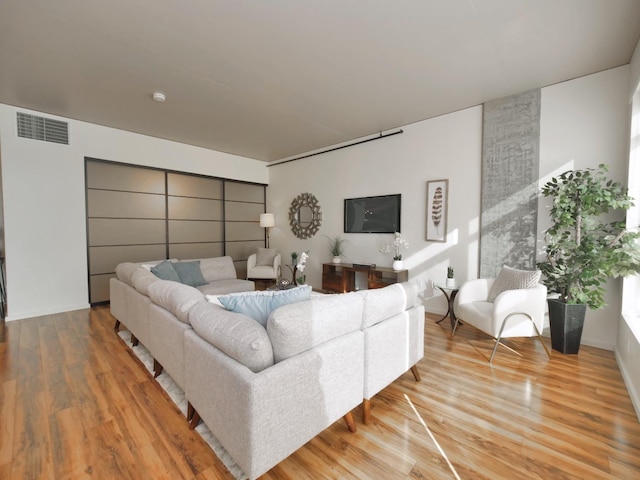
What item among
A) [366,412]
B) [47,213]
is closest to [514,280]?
[366,412]

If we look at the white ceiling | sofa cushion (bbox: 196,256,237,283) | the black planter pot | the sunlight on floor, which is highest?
the white ceiling

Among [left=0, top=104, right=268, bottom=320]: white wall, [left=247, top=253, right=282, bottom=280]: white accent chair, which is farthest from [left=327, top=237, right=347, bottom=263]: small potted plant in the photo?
[left=0, top=104, right=268, bottom=320]: white wall

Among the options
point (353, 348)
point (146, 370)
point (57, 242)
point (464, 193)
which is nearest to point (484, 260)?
point (464, 193)

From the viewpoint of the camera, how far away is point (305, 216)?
5551 mm

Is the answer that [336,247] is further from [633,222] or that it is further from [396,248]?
[633,222]

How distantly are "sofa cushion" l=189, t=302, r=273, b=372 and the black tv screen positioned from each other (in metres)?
3.23

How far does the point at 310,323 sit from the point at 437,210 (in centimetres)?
302

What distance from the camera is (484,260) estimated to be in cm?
339

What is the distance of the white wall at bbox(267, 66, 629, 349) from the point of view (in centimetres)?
271

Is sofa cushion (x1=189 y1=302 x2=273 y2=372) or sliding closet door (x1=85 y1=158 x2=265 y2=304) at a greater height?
sliding closet door (x1=85 y1=158 x2=265 y2=304)

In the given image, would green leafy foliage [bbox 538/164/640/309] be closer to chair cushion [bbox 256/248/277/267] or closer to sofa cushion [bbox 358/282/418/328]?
sofa cushion [bbox 358/282/418/328]

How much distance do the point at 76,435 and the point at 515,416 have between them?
2.57 meters

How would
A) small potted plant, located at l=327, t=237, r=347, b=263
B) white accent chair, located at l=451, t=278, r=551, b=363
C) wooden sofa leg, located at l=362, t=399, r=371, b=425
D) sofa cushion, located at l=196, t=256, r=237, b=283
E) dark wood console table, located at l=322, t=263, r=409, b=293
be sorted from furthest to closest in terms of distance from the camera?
small potted plant, located at l=327, t=237, r=347, b=263 → dark wood console table, located at l=322, t=263, r=409, b=293 → sofa cushion, located at l=196, t=256, r=237, b=283 → white accent chair, located at l=451, t=278, r=551, b=363 → wooden sofa leg, located at l=362, t=399, r=371, b=425

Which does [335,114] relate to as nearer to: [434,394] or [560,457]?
[434,394]
